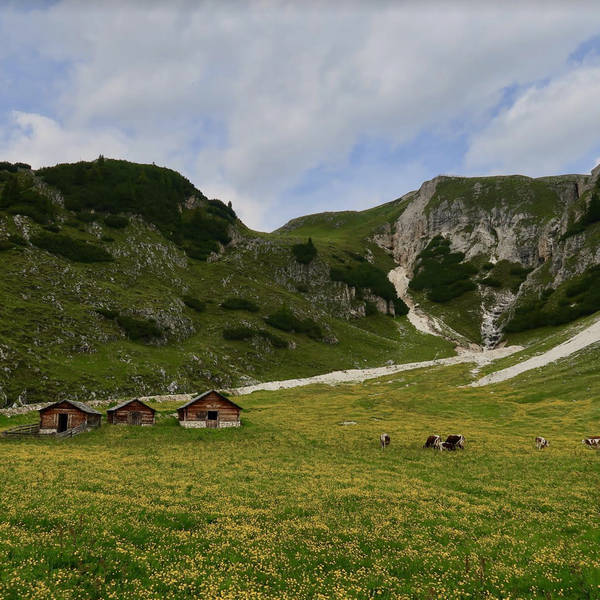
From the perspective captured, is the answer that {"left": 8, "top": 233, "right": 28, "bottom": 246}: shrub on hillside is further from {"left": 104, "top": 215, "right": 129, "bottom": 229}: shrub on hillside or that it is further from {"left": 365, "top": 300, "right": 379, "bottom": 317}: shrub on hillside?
{"left": 365, "top": 300, "right": 379, "bottom": 317}: shrub on hillside

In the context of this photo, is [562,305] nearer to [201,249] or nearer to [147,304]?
[147,304]

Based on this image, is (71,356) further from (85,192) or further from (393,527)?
(85,192)

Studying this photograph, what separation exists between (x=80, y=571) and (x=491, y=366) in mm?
107552

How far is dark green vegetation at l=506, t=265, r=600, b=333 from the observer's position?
128 m

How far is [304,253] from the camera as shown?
18638 cm

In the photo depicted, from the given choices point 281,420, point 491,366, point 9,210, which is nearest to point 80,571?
point 281,420

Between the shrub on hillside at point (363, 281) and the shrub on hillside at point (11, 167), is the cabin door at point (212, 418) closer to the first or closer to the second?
the shrub on hillside at point (363, 281)

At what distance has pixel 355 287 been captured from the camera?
187 m

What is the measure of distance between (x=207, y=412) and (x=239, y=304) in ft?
272

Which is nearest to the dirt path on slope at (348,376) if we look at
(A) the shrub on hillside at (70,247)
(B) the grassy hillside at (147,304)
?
(B) the grassy hillside at (147,304)

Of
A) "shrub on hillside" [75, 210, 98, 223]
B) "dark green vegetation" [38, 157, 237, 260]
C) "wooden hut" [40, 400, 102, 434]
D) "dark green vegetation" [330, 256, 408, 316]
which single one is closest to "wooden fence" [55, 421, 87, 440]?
"wooden hut" [40, 400, 102, 434]

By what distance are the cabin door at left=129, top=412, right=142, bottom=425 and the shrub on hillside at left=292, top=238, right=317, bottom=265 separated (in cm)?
13772

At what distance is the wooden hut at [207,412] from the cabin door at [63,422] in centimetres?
1341

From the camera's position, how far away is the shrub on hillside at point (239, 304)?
132m
